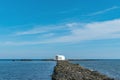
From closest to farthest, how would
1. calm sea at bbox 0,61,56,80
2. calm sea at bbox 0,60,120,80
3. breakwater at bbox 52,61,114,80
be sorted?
breakwater at bbox 52,61,114,80, calm sea at bbox 0,61,56,80, calm sea at bbox 0,60,120,80

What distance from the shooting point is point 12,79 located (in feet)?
116

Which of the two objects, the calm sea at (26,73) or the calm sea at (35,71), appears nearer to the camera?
the calm sea at (26,73)

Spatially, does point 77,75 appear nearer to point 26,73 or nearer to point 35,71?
point 26,73

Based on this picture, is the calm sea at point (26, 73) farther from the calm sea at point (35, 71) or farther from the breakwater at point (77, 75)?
the breakwater at point (77, 75)

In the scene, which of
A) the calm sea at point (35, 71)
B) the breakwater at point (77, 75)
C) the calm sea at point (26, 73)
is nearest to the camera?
the breakwater at point (77, 75)

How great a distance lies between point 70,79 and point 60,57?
5103 inches

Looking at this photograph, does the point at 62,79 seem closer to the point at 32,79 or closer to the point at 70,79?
the point at 70,79

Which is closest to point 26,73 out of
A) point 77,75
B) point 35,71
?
point 35,71

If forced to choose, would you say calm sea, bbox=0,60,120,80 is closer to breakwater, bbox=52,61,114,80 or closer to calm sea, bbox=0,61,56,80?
calm sea, bbox=0,61,56,80

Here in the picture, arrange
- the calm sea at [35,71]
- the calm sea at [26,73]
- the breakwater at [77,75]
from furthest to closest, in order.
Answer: the calm sea at [35,71] → the calm sea at [26,73] → the breakwater at [77,75]

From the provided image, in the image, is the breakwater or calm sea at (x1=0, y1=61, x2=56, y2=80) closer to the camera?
the breakwater

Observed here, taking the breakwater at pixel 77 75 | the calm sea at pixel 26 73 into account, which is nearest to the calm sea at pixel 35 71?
the calm sea at pixel 26 73

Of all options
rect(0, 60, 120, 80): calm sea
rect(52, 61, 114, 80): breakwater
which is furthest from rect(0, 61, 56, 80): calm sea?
rect(52, 61, 114, 80): breakwater

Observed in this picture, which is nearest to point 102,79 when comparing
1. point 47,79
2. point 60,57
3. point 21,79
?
point 47,79
